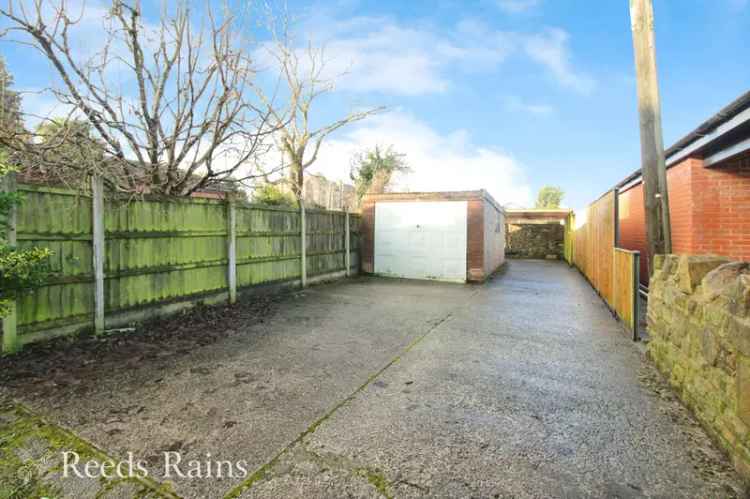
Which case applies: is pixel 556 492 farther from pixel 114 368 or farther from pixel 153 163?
pixel 153 163

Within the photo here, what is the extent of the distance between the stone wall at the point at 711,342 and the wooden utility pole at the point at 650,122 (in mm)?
856

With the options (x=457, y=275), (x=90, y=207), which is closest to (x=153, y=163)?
(x=90, y=207)

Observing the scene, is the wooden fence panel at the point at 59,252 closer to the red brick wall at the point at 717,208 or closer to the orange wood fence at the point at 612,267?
the orange wood fence at the point at 612,267

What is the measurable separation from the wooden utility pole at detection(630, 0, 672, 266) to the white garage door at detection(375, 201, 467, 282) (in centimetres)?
570

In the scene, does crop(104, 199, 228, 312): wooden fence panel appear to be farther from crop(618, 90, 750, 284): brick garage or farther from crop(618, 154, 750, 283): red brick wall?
crop(618, 154, 750, 283): red brick wall

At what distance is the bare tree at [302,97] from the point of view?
34.1 feet

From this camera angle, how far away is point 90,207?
429cm

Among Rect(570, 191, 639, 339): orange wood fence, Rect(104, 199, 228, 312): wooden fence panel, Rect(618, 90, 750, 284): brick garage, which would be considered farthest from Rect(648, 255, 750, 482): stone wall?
Rect(104, 199, 228, 312): wooden fence panel

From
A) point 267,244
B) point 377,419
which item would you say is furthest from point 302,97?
point 377,419

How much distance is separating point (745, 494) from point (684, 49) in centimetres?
1189

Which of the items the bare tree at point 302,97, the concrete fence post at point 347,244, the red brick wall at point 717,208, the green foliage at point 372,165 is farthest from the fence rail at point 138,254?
the green foliage at point 372,165

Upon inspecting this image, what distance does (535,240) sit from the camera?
20000 millimetres

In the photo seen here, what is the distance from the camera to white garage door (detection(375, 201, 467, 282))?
32.8 ft

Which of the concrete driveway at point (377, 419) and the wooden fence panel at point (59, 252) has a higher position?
the wooden fence panel at point (59, 252)
